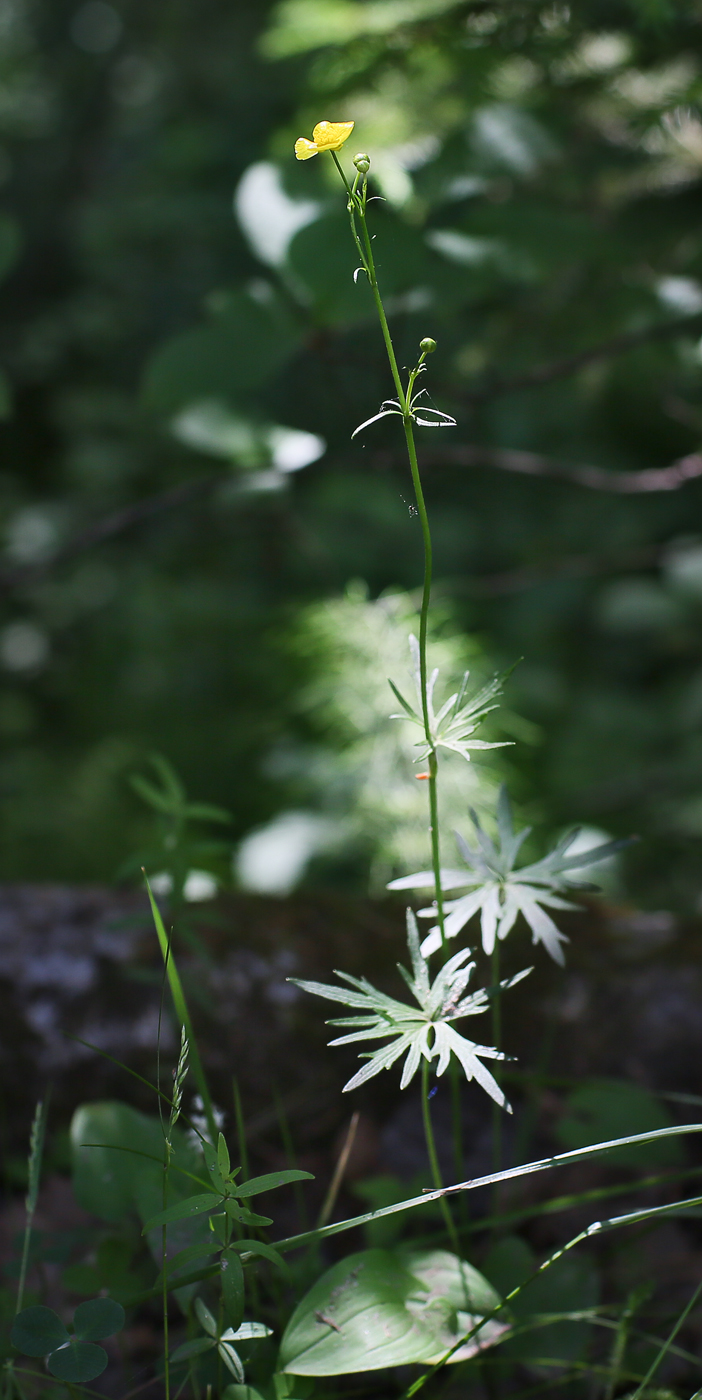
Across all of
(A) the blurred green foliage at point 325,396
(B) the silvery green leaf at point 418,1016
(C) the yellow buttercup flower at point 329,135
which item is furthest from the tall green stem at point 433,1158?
(A) the blurred green foliage at point 325,396

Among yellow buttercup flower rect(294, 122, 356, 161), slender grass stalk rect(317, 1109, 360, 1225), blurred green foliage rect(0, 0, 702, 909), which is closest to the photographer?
yellow buttercup flower rect(294, 122, 356, 161)

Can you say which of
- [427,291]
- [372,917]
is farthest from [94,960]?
[427,291]

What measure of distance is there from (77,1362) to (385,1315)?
0.23 metres

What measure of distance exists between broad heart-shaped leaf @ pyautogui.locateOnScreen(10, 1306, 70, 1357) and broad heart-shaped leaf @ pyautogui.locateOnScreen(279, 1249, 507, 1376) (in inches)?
6.4

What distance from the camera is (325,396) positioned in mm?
1663

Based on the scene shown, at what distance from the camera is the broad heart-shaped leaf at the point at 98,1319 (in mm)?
594

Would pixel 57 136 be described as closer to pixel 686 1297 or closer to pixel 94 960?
pixel 94 960

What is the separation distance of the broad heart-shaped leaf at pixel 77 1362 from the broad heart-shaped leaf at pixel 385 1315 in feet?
0.44

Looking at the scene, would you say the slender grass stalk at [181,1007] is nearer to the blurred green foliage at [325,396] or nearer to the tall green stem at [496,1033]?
the tall green stem at [496,1033]

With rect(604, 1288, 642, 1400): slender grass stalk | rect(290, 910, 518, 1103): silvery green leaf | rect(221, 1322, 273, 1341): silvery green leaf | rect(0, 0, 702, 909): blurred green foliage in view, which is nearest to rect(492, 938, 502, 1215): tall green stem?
rect(290, 910, 518, 1103): silvery green leaf

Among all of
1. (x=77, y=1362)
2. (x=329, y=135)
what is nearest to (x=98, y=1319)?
(x=77, y=1362)

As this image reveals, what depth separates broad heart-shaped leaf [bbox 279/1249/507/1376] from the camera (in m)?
0.62

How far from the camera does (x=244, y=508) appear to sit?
2.13 metres

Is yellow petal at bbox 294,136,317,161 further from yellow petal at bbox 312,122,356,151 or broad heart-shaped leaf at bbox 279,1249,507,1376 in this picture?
broad heart-shaped leaf at bbox 279,1249,507,1376
